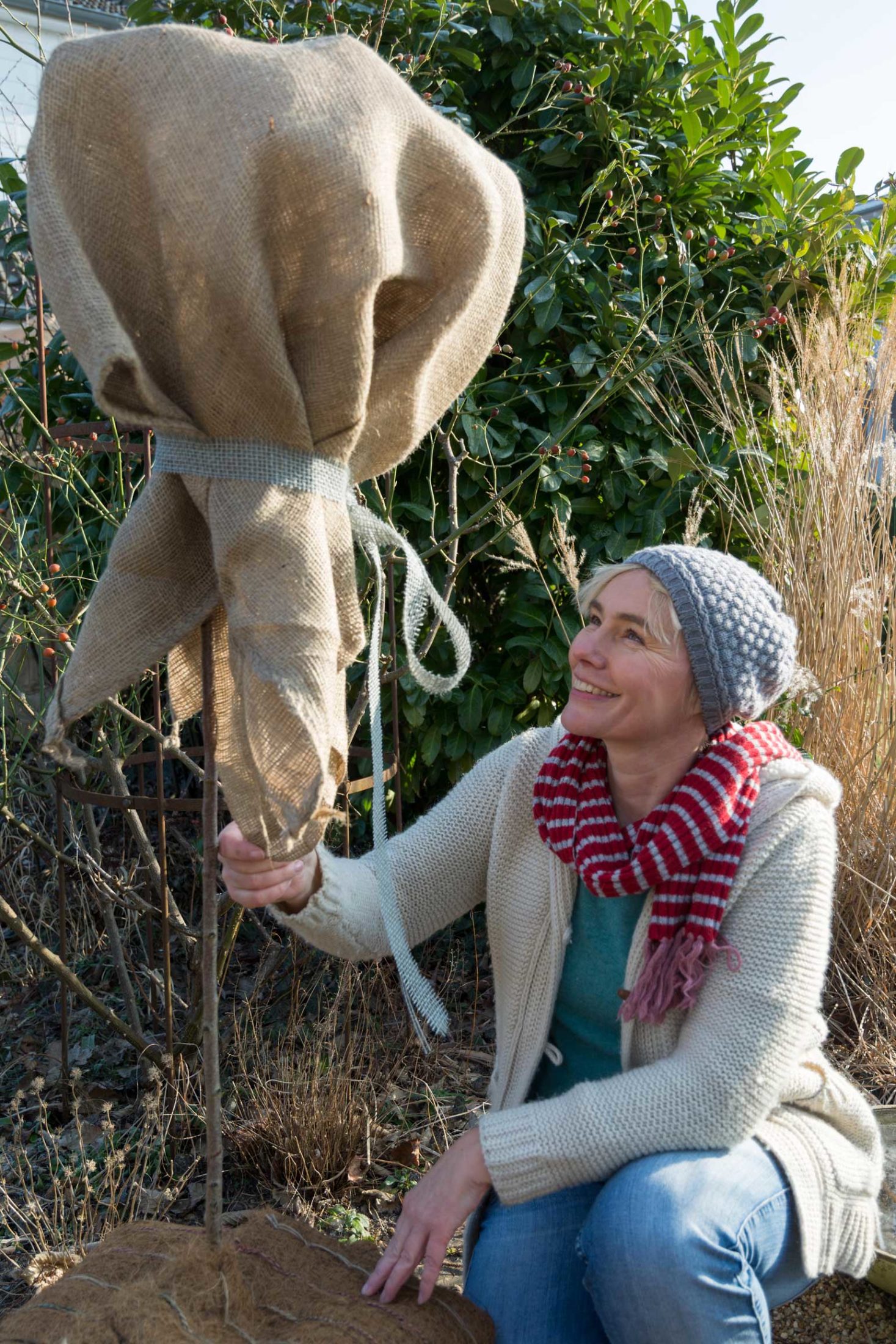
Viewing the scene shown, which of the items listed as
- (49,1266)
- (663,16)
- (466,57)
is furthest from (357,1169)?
(663,16)

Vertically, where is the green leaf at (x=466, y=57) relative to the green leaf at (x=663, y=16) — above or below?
below

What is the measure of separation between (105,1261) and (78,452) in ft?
5.70

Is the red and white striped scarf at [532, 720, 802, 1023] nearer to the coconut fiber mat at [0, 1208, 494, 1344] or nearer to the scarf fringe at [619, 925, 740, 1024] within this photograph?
the scarf fringe at [619, 925, 740, 1024]

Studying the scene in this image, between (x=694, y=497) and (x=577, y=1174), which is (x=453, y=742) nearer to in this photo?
(x=694, y=497)

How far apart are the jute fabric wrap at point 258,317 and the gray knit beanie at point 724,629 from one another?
0.58 m

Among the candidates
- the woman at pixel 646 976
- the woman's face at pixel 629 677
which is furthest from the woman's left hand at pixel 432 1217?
the woman's face at pixel 629 677

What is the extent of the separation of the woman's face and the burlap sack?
0.59m

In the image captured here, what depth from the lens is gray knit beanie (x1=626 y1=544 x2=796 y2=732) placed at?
167 centimetres

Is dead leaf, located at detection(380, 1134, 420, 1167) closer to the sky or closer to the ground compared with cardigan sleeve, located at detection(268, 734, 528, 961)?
closer to the ground

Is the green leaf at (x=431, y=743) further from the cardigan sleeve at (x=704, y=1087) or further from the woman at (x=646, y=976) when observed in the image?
the cardigan sleeve at (x=704, y=1087)

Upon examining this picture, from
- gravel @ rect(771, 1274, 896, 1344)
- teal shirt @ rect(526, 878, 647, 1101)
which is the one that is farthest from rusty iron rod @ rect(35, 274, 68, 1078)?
gravel @ rect(771, 1274, 896, 1344)

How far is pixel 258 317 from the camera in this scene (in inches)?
40.2

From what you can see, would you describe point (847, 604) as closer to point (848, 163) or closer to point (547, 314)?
point (547, 314)

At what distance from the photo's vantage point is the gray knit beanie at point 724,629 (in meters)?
1.67
